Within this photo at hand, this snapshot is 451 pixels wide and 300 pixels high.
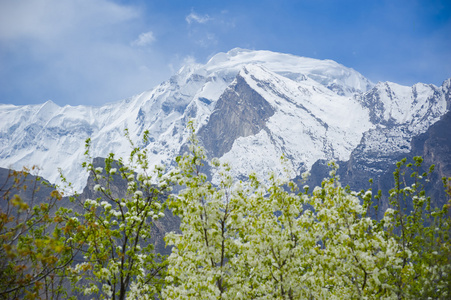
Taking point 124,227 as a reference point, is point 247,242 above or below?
below

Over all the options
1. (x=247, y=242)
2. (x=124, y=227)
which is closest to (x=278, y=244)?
(x=247, y=242)

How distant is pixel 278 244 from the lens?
12.2 meters

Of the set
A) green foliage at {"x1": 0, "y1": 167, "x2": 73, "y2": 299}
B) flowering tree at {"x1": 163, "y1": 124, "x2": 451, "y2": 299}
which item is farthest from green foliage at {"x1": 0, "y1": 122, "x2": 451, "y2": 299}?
green foliage at {"x1": 0, "y1": 167, "x2": 73, "y2": 299}

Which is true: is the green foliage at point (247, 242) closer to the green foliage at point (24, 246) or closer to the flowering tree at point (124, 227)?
the flowering tree at point (124, 227)

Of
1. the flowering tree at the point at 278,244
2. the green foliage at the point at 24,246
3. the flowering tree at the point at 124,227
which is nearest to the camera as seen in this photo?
the green foliage at the point at 24,246

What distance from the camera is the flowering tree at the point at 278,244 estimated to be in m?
11.1

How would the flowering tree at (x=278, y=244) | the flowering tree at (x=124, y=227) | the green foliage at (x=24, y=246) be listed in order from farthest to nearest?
1. the flowering tree at (x=124, y=227)
2. the flowering tree at (x=278, y=244)
3. the green foliage at (x=24, y=246)

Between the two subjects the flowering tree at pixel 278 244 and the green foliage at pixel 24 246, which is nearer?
the green foliage at pixel 24 246

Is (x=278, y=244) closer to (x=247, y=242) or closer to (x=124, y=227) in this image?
(x=247, y=242)

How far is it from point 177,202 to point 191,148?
6.97ft

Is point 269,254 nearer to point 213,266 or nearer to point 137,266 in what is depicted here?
point 213,266

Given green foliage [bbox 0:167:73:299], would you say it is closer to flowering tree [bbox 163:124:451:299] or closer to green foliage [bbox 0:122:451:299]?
green foliage [bbox 0:122:451:299]

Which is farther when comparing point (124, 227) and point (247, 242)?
point (247, 242)

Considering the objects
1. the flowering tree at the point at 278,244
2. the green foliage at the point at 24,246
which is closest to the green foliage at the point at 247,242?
the flowering tree at the point at 278,244
